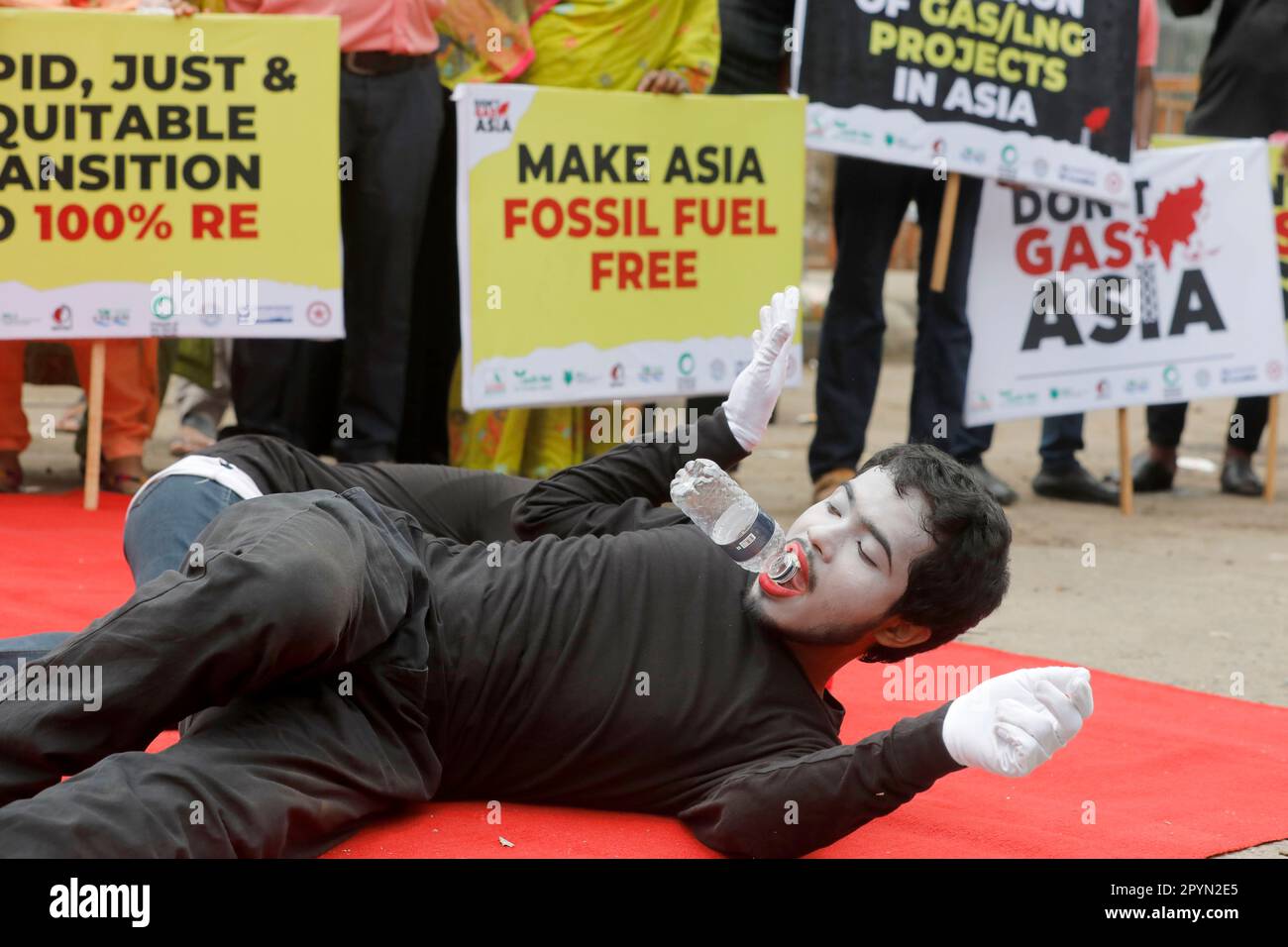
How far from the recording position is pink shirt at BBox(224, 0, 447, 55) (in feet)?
15.8

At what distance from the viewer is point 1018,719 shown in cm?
204

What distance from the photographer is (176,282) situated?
4.73 meters

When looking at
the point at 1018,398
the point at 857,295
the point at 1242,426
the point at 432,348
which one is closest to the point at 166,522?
the point at 432,348

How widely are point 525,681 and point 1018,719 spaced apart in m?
0.73

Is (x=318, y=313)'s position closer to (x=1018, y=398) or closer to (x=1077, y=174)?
(x=1018, y=398)

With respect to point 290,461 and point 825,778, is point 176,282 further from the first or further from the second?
point 825,778

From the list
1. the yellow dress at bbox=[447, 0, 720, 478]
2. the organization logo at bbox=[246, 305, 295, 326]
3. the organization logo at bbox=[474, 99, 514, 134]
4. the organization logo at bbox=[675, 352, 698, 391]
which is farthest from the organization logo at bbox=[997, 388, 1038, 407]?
the organization logo at bbox=[246, 305, 295, 326]

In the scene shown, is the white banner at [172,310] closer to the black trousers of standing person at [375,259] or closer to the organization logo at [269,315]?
the organization logo at [269,315]

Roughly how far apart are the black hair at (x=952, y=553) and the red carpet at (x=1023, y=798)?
Answer: 1.22 ft

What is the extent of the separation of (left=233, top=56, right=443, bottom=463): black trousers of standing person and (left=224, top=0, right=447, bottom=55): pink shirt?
91mm

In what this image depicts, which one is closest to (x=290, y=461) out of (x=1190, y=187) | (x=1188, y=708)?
(x=1188, y=708)

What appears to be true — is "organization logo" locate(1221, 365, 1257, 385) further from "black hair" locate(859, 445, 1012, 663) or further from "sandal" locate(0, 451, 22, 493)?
"sandal" locate(0, 451, 22, 493)

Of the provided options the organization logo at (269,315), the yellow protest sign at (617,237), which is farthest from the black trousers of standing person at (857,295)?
the organization logo at (269,315)
